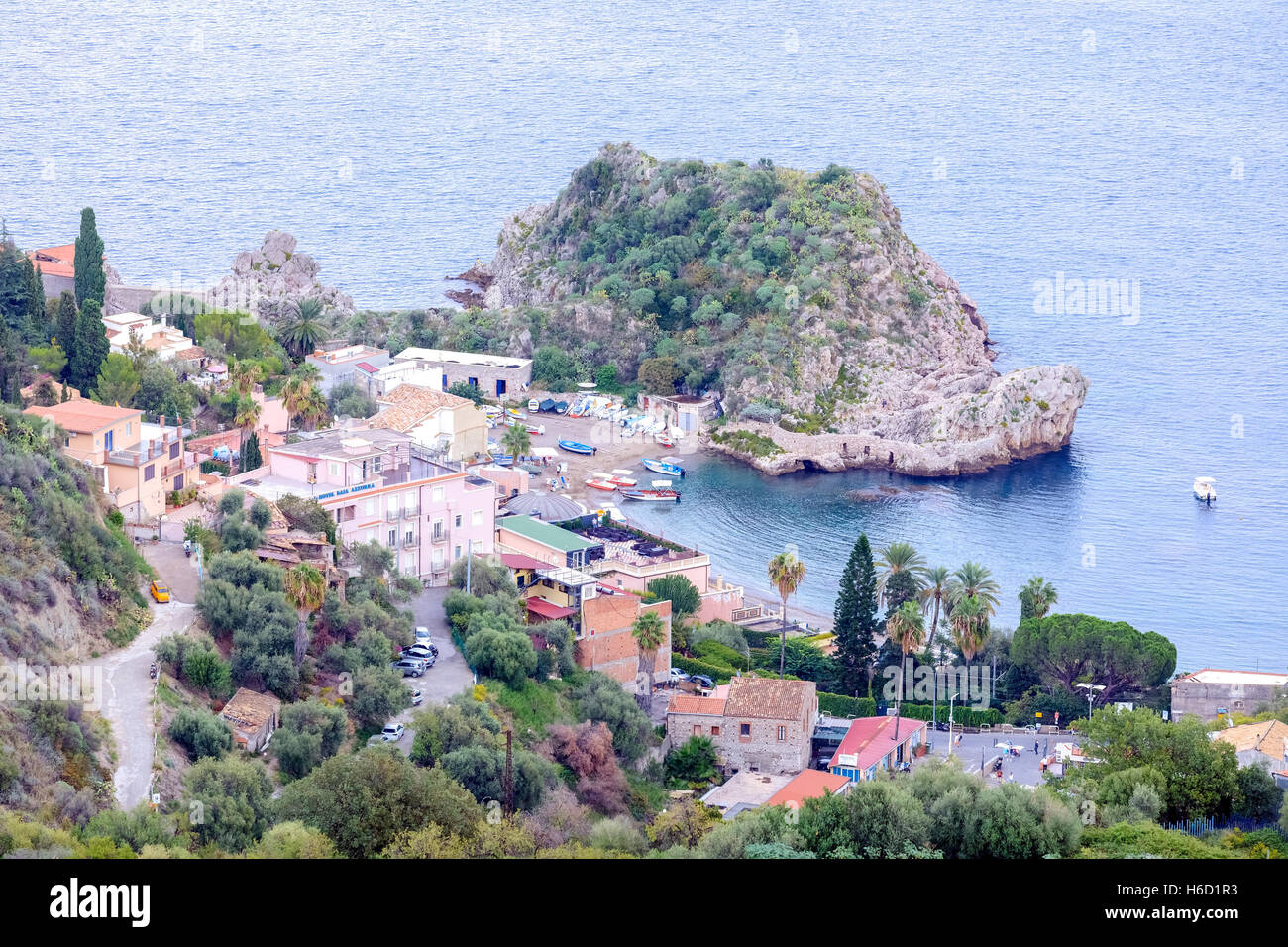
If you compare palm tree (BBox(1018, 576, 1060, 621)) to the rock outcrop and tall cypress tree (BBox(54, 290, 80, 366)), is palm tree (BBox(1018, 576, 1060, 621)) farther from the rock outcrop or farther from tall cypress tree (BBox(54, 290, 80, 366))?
the rock outcrop

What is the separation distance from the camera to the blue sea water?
75.1 meters

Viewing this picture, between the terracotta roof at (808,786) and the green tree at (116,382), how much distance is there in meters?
27.1

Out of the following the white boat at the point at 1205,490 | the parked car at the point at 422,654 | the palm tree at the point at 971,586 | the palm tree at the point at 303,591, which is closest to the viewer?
the palm tree at the point at 303,591

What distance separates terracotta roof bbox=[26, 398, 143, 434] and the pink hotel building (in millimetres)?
4171

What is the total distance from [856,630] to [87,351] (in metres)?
27.1

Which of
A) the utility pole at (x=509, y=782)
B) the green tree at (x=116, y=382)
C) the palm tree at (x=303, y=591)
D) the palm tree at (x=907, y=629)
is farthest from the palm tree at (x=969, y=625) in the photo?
the green tree at (x=116, y=382)

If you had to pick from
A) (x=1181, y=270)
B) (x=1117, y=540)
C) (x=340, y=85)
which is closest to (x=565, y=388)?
(x=1117, y=540)

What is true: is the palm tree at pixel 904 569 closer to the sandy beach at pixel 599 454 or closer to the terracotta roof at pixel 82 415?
the sandy beach at pixel 599 454

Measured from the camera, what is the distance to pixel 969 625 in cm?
5378

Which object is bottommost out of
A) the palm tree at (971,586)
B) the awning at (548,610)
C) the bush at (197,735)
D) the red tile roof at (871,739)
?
the red tile roof at (871,739)

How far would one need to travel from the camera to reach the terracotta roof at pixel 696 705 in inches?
1898

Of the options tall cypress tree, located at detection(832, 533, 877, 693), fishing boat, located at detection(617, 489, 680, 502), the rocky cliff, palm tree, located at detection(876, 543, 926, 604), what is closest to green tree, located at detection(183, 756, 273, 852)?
tall cypress tree, located at detection(832, 533, 877, 693)

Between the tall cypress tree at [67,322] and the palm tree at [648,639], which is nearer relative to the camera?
the palm tree at [648,639]

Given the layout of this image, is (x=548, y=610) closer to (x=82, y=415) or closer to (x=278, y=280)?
(x=82, y=415)
